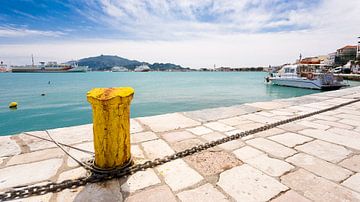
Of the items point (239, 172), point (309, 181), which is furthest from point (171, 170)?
point (309, 181)

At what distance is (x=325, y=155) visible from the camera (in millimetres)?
2582

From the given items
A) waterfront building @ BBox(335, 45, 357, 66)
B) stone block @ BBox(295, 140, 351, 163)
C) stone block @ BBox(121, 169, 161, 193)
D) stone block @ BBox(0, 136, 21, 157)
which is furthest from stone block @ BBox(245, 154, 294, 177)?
waterfront building @ BBox(335, 45, 357, 66)

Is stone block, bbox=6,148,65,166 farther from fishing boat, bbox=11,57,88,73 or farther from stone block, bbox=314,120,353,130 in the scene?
fishing boat, bbox=11,57,88,73

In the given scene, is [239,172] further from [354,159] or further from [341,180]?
[354,159]

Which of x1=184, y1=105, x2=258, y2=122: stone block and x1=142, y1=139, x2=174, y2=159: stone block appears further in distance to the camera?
x1=184, y1=105, x2=258, y2=122: stone block

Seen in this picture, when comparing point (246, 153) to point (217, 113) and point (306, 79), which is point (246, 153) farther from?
point (306, 79)

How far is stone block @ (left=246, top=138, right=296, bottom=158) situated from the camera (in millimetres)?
2650

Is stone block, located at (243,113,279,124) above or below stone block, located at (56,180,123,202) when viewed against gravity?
above

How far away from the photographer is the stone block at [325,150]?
8.30 feet

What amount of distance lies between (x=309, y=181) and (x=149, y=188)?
65.1 inches

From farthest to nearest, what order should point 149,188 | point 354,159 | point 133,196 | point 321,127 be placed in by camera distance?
point 321,127 < point 354,159 < point 149,188 < point 133,196

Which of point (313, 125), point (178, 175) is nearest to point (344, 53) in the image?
point (313, 125)

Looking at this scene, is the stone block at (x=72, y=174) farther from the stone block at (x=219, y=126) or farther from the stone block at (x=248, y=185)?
the stone block at (x=219, y=126)

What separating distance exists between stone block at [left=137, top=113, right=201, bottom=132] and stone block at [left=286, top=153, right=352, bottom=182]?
76.5 inches
